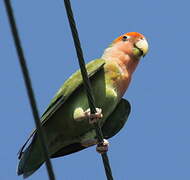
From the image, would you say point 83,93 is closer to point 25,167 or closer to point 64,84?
point 64,84

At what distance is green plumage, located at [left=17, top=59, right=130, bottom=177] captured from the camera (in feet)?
17.8

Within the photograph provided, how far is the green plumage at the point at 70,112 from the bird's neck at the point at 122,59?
0.21m

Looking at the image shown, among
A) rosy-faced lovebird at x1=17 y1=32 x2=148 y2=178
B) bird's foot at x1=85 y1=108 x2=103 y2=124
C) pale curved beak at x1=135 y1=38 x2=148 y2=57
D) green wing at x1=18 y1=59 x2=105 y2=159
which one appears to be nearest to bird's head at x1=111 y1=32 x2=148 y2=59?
pale curved beak at x1=135 y1=38 x2=148 y2=57

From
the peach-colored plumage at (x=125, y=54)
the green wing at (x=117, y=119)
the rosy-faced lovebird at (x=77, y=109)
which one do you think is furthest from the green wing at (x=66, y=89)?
the green wing at (x=117, y=119)

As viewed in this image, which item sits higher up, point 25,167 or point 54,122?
point 54,122

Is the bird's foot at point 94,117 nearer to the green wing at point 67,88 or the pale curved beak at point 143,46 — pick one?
the green wing at point 67,88

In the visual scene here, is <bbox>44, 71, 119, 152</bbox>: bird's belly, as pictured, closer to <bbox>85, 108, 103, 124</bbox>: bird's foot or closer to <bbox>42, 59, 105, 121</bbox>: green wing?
<bbox>42, 59, 105, 121</bbox>: green wing

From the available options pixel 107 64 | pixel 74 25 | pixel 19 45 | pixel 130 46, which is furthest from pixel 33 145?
pixel 19 45

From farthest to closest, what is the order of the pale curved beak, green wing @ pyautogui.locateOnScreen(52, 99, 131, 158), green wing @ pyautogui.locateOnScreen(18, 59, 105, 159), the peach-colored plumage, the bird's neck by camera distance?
the pale curved beak, green wing @ pyautogui.locateOnScreen(52, 99, 131, 158), the bird's neck, the peach-colored plumage, green wing @ pyautogui.locateOnScreen(18, 59, 105, 159)

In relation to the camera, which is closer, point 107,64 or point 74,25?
point 74,25

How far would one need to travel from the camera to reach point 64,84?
5605mm

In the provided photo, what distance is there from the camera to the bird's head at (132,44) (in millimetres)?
6195

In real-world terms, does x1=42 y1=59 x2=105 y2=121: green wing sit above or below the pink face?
below

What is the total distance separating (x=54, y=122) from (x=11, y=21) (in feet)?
10.1
